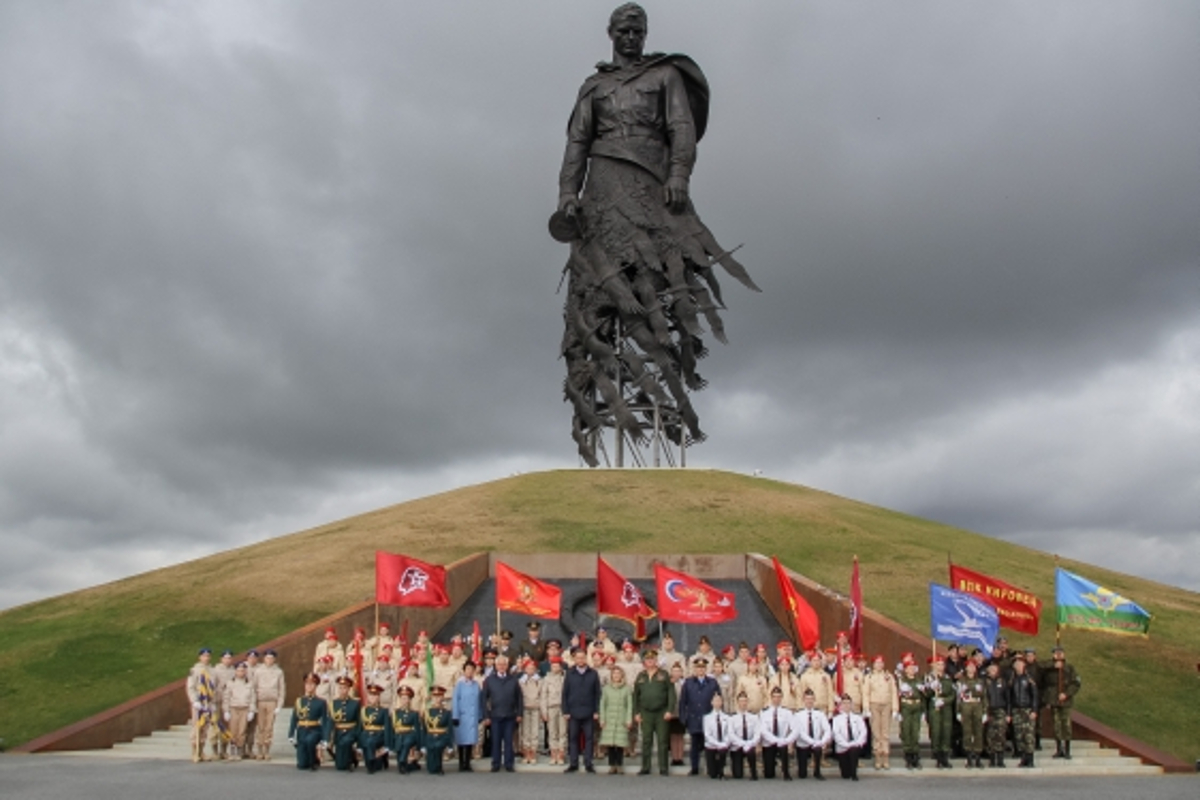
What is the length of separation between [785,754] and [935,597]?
10.2ft

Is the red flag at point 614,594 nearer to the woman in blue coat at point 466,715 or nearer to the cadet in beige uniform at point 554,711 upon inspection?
the cadet in beige uniform at point 554,711

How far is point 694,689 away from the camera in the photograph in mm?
13469

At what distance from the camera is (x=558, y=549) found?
84.9ft

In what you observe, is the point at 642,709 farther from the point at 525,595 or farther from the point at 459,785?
the point at 525,595

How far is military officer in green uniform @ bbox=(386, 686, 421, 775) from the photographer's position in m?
13.6

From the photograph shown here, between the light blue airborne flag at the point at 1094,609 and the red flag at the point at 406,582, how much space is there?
27.9 ft

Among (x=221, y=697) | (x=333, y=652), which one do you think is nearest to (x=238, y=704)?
(x=221, y=697)

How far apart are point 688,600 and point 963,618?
363 centimetres

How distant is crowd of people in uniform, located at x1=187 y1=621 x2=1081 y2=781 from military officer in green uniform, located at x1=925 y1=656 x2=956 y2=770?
17 mm

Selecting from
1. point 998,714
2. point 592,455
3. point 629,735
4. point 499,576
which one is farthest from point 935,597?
point 592,455

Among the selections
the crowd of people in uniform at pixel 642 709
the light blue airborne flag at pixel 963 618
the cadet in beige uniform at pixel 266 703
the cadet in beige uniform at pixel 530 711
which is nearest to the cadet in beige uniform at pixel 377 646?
the crowd of people in uniform at pixel 642 709

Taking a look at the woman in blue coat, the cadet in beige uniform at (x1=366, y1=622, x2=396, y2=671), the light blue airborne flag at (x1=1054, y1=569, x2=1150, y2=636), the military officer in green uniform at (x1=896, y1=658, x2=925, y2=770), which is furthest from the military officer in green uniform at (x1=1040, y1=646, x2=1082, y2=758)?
the cadet in beige uniform at (x1=366, y1=622, x2=396, y2=671)

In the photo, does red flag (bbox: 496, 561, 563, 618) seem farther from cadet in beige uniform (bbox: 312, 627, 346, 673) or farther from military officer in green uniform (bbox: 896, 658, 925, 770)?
military officer in green uniform (bbox: 896, 658, 925, 770)

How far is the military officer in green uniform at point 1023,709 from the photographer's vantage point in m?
14.0
